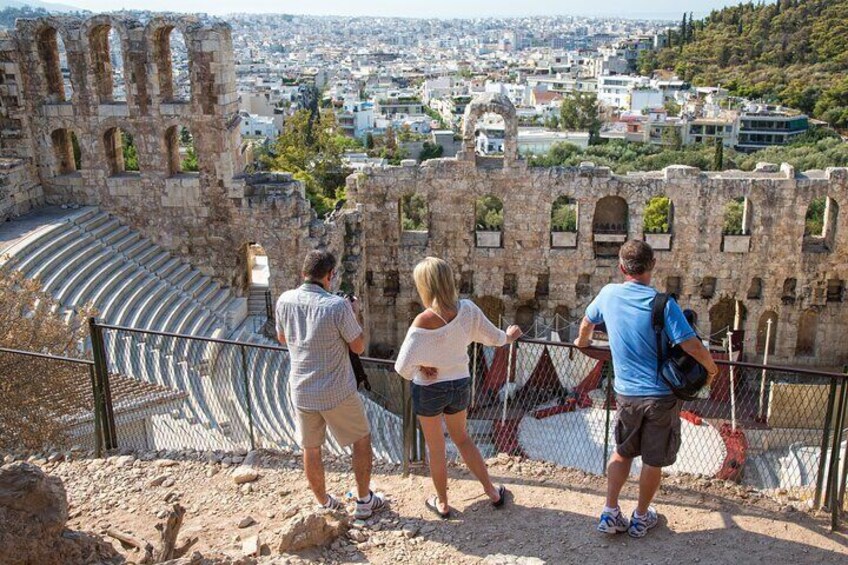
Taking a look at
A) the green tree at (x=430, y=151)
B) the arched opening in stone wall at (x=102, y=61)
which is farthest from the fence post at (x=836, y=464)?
the green tree at (x=430, y=151)

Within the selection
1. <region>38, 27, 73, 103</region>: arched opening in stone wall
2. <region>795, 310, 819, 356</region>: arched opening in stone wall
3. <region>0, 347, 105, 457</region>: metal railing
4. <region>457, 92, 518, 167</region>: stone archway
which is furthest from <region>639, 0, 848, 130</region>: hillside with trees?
<region>0, 347, 105, 457</region>: metal railing

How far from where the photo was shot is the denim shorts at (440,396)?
6.02m

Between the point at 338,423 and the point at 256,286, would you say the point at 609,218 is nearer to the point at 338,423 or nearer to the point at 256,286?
the point at 256,286

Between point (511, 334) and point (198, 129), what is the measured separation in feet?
39.3

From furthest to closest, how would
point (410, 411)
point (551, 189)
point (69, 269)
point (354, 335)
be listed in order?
point (551, 189) < point (69, 269) < point (410, 411) < point (354, 335)

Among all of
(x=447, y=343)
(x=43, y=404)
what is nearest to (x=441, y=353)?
(x=447, y=343)

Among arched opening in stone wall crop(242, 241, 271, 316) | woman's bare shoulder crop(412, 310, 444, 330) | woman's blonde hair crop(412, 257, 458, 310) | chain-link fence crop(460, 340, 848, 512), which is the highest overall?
woman's blonde hair crop(412, 257, 458, 310)

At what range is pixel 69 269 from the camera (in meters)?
14.4

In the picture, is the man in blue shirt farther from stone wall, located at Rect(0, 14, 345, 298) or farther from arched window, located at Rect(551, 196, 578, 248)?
arched window, located at Rect(551, 196, 578, 248)

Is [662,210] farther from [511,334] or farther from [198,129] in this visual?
[511,334]

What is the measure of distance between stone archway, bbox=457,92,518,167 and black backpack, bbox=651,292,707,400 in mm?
12381

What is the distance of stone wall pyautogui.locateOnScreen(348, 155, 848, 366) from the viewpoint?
18281 mm

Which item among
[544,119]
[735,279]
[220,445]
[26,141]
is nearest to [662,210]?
[735,279]

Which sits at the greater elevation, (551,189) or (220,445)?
(551,189)
